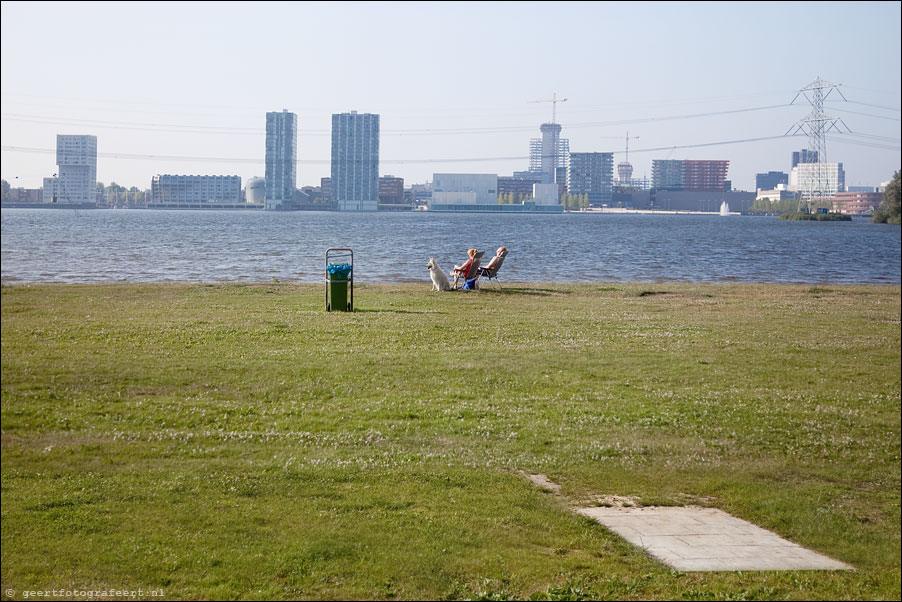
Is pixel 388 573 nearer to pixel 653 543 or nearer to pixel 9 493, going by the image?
pixel 653 543

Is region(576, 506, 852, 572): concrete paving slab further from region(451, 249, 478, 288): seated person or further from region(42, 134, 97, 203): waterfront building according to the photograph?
region(451, 249, 478, 288): seated person

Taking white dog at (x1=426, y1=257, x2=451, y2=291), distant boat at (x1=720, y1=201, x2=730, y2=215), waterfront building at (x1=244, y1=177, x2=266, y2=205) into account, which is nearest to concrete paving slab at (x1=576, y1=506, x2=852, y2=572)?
white dog at (x1=426, y1=257, x2=451, y2=291)

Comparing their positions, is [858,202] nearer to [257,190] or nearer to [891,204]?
[891,204]

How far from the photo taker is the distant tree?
559cm

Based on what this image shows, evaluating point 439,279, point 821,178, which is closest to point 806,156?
point 821,178

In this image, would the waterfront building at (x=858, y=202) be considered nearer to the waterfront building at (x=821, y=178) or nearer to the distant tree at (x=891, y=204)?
the distant tree at (x=891, y=204)

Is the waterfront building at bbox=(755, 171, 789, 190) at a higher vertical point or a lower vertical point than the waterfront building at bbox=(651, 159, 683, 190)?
lower

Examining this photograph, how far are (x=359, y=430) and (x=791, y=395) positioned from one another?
164 inches

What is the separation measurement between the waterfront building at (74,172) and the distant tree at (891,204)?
4.91 m

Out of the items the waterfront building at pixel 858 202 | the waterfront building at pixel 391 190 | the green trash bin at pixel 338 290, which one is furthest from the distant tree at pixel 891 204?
the waterfront building at pixel 391 190

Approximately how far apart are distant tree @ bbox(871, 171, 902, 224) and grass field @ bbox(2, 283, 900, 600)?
1.72 metres

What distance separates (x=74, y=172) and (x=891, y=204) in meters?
4.99

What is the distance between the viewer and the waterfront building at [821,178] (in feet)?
21.5

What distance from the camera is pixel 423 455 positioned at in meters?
6.45
